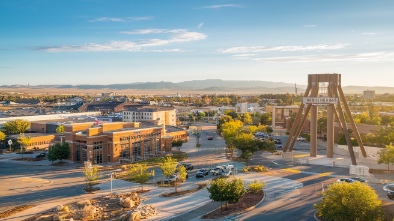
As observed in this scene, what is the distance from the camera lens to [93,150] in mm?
53938

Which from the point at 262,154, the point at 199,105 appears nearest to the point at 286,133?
the point at 262,154

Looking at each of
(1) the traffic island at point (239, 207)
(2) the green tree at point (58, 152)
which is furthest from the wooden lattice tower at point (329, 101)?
(2) the green tree at point (58, 152)

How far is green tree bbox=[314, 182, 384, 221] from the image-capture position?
23.7 m

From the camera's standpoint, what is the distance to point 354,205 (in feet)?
78.1

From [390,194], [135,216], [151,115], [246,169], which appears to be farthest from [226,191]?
[151,115]

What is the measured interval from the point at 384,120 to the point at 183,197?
6412cm

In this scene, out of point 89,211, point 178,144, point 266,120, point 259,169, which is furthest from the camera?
point 266,120

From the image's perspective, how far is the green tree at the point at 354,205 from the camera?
23.7m

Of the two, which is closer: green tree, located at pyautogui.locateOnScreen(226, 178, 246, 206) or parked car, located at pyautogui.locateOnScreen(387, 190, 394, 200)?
green tree, located at pyautogui.locateOnScreen(226, 178, 246, 206)

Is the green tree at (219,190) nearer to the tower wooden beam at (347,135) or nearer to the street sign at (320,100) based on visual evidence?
the tower wooden beam at (347,135)

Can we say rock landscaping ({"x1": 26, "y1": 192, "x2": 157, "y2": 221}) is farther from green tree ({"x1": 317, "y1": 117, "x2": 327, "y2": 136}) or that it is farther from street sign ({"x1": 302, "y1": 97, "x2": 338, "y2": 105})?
green tree ({"x1": 317, "y1": 117, "x2": 327, "y2": 136})

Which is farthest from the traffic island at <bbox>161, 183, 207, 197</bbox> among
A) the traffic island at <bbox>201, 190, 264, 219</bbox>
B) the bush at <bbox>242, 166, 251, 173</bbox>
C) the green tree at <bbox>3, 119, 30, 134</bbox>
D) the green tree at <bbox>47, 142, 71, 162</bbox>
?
the green tree at <bbox>3, 119, 30, 134</bbox>

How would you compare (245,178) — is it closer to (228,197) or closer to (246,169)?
(246,169)

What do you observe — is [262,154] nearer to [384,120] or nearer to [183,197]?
[183,197]
